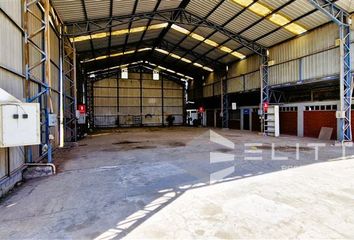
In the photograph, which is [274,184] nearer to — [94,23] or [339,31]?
[339,31]

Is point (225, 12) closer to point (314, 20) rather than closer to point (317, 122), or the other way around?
point (314, 20)

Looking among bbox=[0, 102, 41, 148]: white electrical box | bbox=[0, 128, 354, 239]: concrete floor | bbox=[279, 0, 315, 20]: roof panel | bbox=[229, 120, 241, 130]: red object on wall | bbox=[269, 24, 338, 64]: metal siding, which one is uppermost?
bbox=[279, 0, 315, 20]: roof panel

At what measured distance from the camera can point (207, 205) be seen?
4383mm

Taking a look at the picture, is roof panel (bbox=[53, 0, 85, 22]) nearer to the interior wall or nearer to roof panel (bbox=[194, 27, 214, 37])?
the interior wall

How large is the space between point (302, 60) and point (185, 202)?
14.6 meters

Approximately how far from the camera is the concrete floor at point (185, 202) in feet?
11.3

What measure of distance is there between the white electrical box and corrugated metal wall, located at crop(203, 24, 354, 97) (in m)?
14.6

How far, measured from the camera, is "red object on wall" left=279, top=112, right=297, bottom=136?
17859mm

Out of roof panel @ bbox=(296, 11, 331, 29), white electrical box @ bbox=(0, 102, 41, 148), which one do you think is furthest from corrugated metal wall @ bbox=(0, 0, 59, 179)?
roof panel @ bbox=(296, 11, 331, 29)

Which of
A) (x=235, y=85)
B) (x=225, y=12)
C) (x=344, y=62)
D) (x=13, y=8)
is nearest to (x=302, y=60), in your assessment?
(x=344, y=62)

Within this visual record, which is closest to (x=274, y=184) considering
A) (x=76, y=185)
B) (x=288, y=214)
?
(x=288, y=214)

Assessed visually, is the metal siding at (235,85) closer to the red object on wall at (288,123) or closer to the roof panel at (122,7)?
the red object on wall at (288,123)

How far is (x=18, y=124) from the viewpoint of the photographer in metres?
5.21

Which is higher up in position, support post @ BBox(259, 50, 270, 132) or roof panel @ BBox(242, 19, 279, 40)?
roof panel @ BBox(242, 19, 279, 40)
